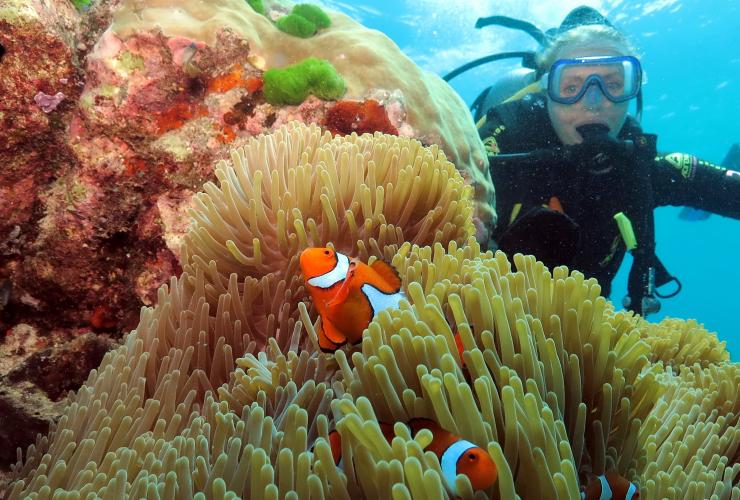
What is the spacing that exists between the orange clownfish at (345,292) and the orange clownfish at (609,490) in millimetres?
619

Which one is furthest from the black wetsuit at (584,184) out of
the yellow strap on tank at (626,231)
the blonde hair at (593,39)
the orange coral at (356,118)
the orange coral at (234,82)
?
the orange coral at (234,82)

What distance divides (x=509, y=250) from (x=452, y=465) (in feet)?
8.83

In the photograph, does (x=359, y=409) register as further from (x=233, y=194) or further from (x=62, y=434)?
(x=233, y=194)

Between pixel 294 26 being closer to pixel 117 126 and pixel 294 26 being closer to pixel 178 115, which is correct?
pixel 178 115

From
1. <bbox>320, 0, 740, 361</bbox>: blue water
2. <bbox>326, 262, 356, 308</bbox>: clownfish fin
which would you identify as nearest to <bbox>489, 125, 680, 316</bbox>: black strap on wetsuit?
<bbox>326, 262, 356, 308</bbox>: clownfish fin

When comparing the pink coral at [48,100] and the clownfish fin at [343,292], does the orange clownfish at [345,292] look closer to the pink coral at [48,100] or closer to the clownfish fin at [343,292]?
the clownfish fin at [343,292]

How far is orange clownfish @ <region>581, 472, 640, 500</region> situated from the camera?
39.1 inches

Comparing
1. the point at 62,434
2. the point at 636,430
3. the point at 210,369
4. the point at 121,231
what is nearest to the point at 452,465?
the point at 636,430

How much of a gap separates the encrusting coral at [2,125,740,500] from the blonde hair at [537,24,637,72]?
4.52 m

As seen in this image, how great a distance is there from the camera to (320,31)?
325cm

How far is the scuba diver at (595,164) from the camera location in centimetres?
469

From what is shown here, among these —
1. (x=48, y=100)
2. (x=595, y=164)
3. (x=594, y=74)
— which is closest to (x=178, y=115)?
(x=48, y=100)

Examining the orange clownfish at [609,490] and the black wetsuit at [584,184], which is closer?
the orange clownfish at [609,490]

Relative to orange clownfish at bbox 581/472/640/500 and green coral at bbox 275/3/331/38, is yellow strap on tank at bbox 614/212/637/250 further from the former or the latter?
orange clownfish at bbox 581/472/640/500
